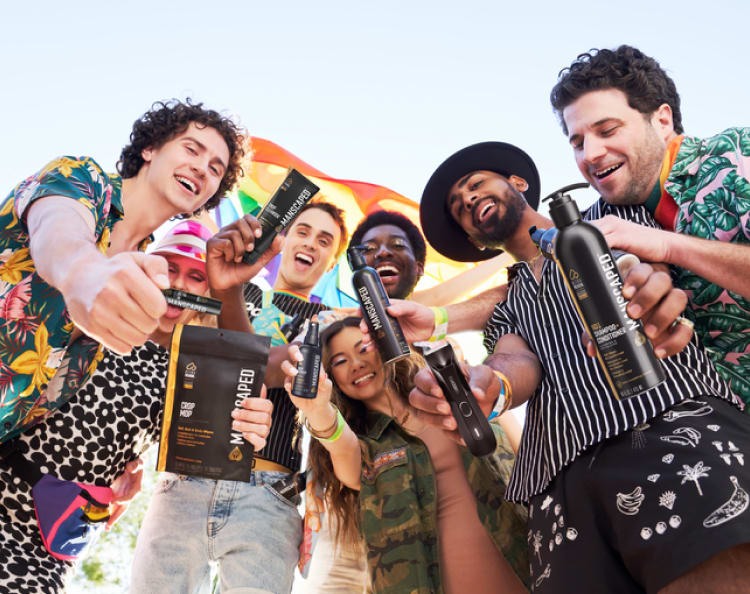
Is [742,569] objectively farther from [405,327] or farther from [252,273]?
[252,273]

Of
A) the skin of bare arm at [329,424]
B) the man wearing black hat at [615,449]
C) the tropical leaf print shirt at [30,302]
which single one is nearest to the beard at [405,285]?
the skin of bare arm at [329,424]

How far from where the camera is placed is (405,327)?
2.63m

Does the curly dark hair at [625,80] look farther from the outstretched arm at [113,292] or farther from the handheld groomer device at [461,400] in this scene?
the outstretched arm at [113,292]

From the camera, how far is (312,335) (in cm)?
251

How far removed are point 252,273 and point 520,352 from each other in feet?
4.07

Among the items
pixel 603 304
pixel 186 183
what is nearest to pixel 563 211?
pixel 603 304

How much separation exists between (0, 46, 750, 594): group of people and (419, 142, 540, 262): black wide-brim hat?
0.5 inches

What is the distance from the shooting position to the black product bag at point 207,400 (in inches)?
85.5

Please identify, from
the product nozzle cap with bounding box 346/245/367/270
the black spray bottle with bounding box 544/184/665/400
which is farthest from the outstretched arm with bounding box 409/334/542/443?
the product nozzle cap with bounding box 346/245/367/270

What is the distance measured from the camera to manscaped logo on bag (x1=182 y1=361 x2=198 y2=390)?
2203mm

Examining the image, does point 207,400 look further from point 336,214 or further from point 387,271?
point 336,214

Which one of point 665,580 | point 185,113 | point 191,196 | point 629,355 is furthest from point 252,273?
point 665,580

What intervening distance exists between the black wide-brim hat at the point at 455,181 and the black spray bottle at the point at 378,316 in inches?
33.9

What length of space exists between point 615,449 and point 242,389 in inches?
Answer: 51.4
